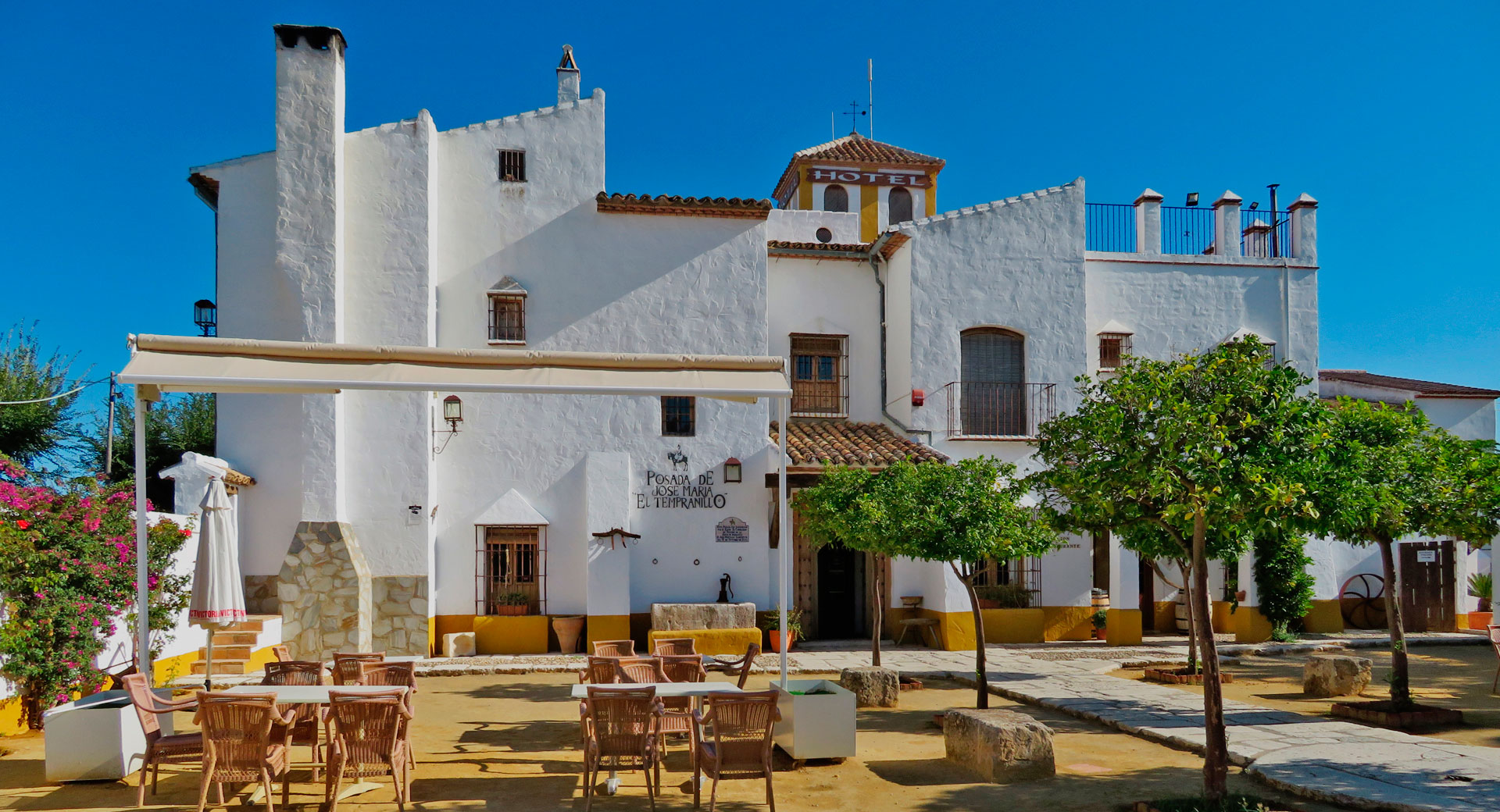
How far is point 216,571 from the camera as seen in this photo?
1062 centimetres

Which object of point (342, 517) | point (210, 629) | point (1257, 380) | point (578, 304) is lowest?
point (210, 629)

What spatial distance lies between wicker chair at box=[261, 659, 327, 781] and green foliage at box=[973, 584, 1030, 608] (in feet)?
36.0

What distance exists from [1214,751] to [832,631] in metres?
11.4

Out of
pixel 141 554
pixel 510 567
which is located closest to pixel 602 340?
pixel 510 567

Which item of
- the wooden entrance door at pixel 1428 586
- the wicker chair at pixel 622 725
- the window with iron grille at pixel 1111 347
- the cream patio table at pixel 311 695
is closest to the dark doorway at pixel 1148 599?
the window with iron grille at pixel 1111 347

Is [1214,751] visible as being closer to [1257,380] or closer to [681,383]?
[1257,380]

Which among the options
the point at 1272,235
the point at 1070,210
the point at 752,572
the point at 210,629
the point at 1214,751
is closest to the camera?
the point at 1214,751

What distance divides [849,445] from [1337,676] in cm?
711

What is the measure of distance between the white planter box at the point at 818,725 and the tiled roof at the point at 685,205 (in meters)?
9.58

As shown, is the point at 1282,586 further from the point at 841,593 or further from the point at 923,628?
the point at 841,593

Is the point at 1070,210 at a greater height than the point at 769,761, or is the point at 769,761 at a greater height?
the point at 1070,210

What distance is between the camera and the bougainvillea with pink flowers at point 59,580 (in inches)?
344

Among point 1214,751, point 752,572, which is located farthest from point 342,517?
point 1214,751

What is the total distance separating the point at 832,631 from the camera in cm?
1783
